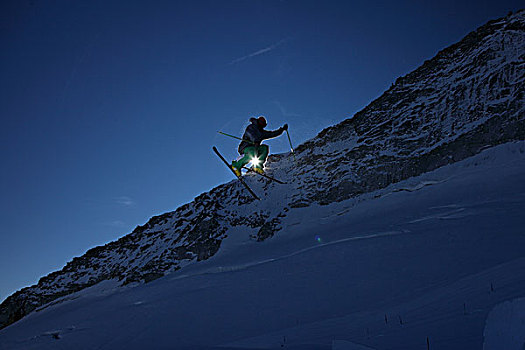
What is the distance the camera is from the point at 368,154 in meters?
27.5

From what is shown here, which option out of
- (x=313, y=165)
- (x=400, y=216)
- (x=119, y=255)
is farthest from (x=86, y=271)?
(x=400, y=216)

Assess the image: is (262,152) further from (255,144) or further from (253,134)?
(253,134)

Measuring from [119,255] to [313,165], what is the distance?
81.4 ft

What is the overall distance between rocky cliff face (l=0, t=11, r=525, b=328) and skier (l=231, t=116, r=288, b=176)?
14.5 metres

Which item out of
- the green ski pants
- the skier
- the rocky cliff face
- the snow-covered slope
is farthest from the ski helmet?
the rocky cliff face

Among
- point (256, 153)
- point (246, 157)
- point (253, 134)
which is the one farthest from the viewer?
point (246, 157)

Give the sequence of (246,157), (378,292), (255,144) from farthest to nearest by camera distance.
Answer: (246,157), (255,144), (378,292)

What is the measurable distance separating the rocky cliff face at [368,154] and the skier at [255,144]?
14511 mm

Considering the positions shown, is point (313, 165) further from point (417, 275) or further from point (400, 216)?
point (417, 275)

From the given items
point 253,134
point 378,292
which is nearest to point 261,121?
point 253,134

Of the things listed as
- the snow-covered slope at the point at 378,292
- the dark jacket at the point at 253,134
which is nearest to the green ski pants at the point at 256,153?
the dark jacket at the point at 253,134

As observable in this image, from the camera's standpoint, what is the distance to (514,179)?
14.6 m

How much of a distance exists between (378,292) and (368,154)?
21.5 meters

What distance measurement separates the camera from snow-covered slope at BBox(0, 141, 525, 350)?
16.1 ft
